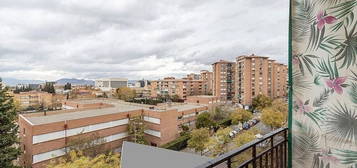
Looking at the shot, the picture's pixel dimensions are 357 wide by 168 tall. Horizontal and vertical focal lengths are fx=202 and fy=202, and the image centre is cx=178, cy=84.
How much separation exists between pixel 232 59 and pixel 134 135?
18.8m

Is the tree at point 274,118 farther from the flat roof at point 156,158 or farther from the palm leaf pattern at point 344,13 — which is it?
the palm leaf pattern at point 344,13

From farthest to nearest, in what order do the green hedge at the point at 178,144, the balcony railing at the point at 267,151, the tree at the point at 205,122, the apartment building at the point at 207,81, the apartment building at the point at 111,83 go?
the apartment building at the point at 111,83 < the apartment building at the point at 207,81 < the tree at the point at 205,122 < the green hedge at the point at 178,144 < the balcony railing at the point at 267,151

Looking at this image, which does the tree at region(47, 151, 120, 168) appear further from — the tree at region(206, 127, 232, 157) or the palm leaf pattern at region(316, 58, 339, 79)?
the palm leaf pattern at region(316, 58, 339, 79)

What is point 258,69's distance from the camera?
21938mm

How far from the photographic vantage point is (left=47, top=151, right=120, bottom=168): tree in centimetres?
640

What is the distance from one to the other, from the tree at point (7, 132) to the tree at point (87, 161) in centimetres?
125

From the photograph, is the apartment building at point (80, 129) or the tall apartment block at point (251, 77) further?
the tall apartment block at point (251, 77)

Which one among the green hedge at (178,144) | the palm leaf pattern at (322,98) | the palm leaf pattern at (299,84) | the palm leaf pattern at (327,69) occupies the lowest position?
the green hedge at (178,144)

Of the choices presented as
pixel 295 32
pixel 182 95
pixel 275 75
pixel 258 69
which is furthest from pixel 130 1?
pixel 182 95

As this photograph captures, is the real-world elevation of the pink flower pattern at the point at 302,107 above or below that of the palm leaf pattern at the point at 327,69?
below

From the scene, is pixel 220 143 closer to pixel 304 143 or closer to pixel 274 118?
pixel 274 118

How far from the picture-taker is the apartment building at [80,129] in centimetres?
862

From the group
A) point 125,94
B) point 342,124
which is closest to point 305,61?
point 342,124

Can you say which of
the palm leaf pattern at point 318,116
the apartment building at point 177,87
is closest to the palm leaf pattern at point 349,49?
the palm leaf pattern at point 318,116
